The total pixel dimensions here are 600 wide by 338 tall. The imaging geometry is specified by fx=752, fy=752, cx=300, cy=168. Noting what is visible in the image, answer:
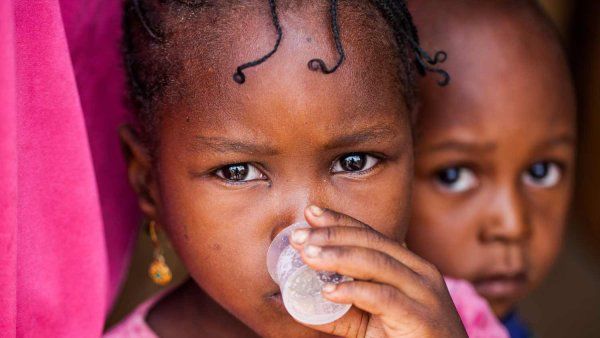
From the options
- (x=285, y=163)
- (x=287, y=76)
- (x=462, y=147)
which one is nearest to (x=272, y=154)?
(x=285, y=163)

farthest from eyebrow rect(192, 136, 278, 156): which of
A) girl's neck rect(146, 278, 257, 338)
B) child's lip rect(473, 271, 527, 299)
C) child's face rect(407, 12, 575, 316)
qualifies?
child's lip rect(473, 271, 527, 299)

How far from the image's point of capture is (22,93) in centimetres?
123

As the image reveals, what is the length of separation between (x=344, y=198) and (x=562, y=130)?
85cm

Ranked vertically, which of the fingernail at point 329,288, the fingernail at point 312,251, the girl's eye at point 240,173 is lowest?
the fingernail at point 329,288

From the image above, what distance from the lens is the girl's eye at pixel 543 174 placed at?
75.4 inches

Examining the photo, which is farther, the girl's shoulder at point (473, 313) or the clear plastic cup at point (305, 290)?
the girl's shoulder at point (473, 313)

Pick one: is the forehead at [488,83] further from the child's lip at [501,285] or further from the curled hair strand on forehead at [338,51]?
the curled hair strand on forehead at [338,51]

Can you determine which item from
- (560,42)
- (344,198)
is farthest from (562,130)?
(344,198)

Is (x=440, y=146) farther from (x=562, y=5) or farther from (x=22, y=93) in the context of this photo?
(x=562, y=5)

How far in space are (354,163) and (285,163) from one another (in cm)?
15

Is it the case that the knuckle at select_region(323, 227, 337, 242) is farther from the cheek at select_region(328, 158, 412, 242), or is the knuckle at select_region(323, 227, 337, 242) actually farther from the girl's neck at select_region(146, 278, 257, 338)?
the girl's neck at select_region(146, 278, 257, 338)

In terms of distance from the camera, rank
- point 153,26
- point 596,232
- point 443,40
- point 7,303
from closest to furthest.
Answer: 1. point 7,303
2. point 153,26
3. point 443,40
4. point 596,232

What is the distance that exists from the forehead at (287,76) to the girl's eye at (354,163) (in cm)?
8

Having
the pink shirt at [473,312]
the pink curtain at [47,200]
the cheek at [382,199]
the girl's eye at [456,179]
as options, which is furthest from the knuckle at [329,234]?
the girl's eye at [456,179]
